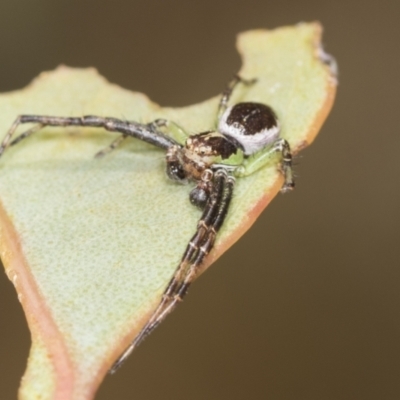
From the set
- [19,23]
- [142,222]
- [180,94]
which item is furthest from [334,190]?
[19,23]

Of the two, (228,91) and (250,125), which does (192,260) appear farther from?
(228,91)

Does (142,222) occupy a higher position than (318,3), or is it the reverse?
(318,3)

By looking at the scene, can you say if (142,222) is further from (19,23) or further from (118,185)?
(19,23)

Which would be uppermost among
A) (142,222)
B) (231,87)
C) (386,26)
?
(386,26)

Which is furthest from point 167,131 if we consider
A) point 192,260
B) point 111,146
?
point 192,260

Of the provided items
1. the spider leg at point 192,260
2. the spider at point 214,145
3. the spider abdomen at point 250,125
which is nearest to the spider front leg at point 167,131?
the spider at point 214,145
